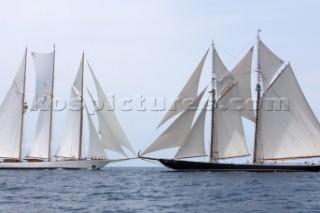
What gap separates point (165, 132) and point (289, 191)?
17.5 m

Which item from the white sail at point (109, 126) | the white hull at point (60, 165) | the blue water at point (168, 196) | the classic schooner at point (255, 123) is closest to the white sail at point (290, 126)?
the classic schooner at point (255, 123)

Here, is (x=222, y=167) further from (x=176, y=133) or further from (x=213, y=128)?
(x=176, y=133)

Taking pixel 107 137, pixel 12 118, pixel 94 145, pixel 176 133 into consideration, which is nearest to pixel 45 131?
pixel 12 118

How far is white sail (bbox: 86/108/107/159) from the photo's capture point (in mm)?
59625

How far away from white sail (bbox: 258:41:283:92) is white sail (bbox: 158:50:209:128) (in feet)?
23.0

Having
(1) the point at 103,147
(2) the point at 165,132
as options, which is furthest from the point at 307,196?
(1) the point at 103,147

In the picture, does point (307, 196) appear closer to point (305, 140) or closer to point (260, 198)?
point (260, 198)

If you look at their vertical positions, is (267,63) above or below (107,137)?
above

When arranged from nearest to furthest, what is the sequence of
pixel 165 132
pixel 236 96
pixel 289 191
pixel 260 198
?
pixel 260 198
pixel 289 191
pixel 165 132
pixel 236 96

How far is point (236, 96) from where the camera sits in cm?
5725

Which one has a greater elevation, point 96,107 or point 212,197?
point 96,107

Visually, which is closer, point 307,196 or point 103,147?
point 307,196

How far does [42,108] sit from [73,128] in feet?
15.5

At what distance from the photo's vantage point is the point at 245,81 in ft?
189
